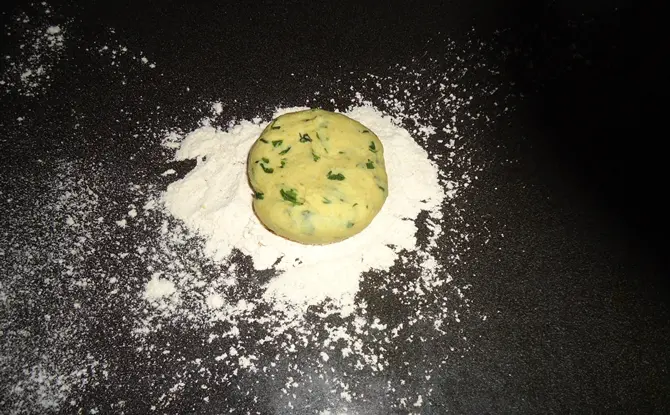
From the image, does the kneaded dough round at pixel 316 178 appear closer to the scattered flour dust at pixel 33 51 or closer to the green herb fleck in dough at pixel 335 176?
Result: the green herb fleck in dough at pixel 335 176

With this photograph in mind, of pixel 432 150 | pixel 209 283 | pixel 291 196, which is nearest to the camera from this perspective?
pixel 291 196

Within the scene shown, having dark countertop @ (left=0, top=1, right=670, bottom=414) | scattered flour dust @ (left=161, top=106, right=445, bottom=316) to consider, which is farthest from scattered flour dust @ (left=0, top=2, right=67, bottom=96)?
scattered flour dust @ (left=161, top=106, right=445, bottom=316)

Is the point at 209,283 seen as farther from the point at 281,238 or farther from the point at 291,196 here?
the point at 291,196

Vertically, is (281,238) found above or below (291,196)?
below

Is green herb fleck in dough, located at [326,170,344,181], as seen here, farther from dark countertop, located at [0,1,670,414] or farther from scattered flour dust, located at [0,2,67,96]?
scattered flour dust, located at [0,2,67,96]

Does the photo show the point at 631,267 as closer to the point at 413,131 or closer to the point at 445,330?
the point at 445,330

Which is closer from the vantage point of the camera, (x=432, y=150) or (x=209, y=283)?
(x=209, y=283)

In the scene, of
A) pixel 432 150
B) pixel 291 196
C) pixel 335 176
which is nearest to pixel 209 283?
pixel 291 196

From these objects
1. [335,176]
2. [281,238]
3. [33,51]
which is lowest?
[281,238]

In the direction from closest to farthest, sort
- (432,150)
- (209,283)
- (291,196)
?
(291,196)
(209,283)
(432,150)
